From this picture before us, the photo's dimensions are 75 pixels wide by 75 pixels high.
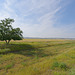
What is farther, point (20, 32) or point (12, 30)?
point (20, 32)

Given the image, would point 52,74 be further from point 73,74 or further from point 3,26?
point 3,26

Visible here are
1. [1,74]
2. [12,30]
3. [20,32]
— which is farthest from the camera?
[20,32]

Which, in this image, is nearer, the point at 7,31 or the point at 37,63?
the point at 37,63

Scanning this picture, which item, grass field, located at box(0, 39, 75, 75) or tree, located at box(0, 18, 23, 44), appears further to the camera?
tree, located at box(0, 18, 23, 44)

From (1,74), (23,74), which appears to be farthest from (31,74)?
(1,74)

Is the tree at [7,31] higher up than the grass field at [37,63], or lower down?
higher up

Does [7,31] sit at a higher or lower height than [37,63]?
higher

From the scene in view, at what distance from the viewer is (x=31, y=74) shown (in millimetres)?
5746

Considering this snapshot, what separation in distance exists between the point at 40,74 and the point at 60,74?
67.4 inches

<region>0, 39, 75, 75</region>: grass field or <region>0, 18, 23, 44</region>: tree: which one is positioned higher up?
<region>0, 18, 23, 44</region>: tree

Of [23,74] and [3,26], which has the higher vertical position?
[3,26]

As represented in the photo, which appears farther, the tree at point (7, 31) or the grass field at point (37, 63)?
the tree at point (7, 31)

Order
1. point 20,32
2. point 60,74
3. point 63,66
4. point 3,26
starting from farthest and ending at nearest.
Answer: point 20,32, point 3,26, point 63,66, point 60,74

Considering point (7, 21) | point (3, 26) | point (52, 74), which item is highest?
point (7, 21)
